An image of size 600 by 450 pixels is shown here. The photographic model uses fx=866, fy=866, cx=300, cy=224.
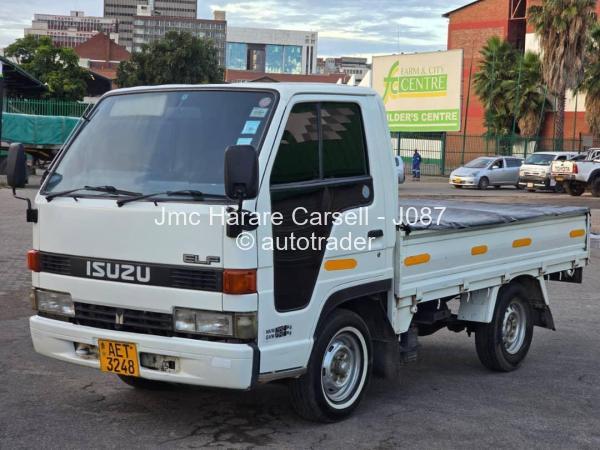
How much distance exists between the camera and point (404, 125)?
53.4 meters

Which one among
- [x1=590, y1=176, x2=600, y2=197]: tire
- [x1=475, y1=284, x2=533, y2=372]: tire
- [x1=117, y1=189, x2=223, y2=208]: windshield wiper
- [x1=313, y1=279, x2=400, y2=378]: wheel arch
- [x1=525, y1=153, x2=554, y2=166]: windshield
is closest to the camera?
[x1=117, y1=189, x2=223, y2=208]: windshield wiper

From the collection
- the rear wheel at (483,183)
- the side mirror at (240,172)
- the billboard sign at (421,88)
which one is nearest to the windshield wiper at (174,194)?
the side mirror at (240,172)

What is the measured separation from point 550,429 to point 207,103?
122 inches

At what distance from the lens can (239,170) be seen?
15.2ft

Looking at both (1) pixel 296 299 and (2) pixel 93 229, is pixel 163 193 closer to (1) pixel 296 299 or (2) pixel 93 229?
(2) pixel 93 229

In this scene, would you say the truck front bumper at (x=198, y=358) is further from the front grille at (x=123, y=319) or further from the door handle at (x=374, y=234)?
the door handle at (x=374, y=234)

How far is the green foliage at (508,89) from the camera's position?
52.1 meters

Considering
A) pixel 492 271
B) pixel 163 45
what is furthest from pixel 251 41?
pixel 492 271

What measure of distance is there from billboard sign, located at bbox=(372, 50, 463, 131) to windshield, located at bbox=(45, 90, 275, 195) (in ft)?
151

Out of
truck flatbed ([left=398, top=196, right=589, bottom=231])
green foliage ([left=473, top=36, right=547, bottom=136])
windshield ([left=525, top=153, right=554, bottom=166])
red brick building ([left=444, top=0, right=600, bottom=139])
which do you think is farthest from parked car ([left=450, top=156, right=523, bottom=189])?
truck flatbed ([left=398, top=196, right=589, bottom=231])

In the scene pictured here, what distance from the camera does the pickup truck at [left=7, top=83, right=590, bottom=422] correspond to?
16.0 ft

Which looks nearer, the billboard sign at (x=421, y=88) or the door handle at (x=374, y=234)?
the door handle at (x=374, y=234)

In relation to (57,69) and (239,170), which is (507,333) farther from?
(57,69)

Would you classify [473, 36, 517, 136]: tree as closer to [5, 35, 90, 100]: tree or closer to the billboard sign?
the billboard sign
